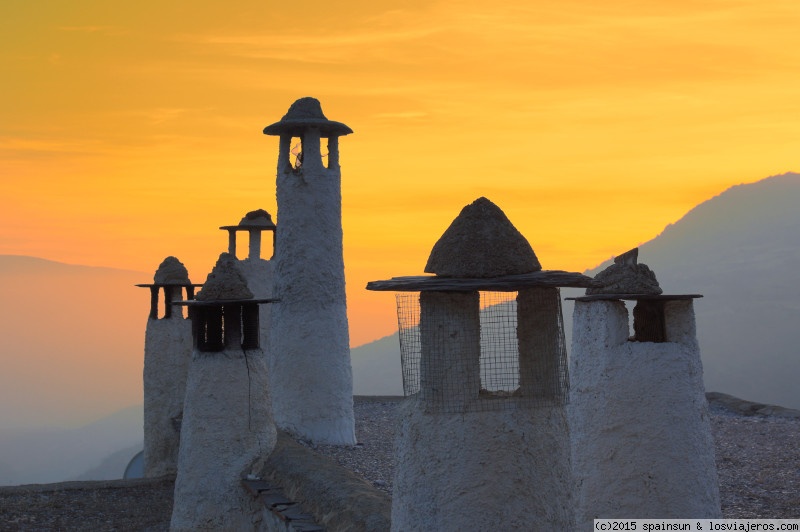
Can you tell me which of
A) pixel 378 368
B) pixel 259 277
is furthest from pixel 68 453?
pixel 259 277

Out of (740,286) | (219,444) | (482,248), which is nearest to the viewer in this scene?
(482,248)

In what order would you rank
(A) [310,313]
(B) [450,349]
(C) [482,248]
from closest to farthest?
1. (B) [450,349]
2. (C) [482,248]
3. (A) [310,313]

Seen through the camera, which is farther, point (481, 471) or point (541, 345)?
point (541, 345)

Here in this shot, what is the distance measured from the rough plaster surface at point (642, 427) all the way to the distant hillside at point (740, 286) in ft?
258

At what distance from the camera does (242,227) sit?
24.8 m

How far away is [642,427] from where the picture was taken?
394 inches

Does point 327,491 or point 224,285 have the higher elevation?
point 224,285

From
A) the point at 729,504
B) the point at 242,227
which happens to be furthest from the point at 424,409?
the point at 242,227

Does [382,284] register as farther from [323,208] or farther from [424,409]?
[323,208]

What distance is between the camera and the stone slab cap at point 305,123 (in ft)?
63.0

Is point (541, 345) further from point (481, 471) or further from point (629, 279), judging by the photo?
point (629, 279)

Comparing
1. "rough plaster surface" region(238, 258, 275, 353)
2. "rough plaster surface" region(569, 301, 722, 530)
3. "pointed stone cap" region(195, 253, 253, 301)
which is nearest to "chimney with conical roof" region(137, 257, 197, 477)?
"rough plaster surface" region(238, 258, 275, 353)

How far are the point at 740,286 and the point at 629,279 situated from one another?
11040 cm

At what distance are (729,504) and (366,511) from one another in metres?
6.77
